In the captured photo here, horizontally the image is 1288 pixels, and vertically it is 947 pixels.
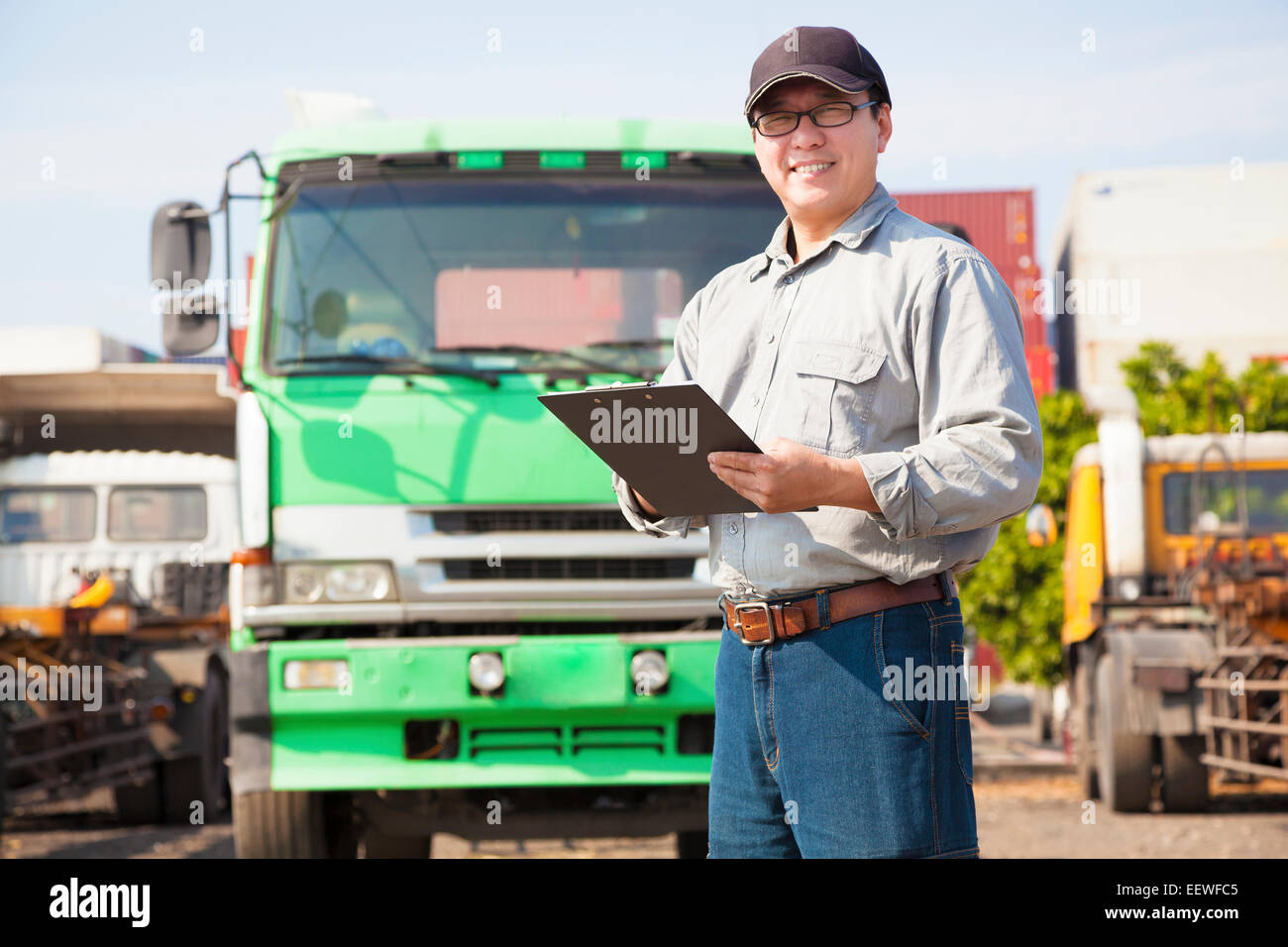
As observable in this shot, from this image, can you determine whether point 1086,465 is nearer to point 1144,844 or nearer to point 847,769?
point 1144,844

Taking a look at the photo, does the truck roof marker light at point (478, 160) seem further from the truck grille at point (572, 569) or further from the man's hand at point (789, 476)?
the man's hand at point (789, 476)

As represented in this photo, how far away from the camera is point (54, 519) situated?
378 inches

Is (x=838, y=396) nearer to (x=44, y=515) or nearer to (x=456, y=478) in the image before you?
(x=456, y=478)

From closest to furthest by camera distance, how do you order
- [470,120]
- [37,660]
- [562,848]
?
[470,120], [562,848], [37,660]

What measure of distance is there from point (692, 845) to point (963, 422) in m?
4.59

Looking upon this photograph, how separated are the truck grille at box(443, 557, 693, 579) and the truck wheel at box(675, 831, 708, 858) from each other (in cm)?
170

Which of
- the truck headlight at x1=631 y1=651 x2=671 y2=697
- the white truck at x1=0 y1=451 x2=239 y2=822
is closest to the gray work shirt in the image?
the truck headlight at x1=631 y1=651 x2=671 y2=697

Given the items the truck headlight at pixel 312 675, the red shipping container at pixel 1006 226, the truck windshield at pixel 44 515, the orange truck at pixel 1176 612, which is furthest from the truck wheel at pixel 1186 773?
the red shipping container at pixel 1006 226

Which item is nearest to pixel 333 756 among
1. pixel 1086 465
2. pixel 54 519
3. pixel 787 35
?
pixel 787 35

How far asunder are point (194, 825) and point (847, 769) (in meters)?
8.02

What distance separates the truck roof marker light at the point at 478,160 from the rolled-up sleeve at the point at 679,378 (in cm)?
269

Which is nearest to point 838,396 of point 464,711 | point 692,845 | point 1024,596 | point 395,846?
point 464,711

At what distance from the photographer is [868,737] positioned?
2273 mm

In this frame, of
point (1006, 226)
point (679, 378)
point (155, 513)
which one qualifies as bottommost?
point (155, 513)
